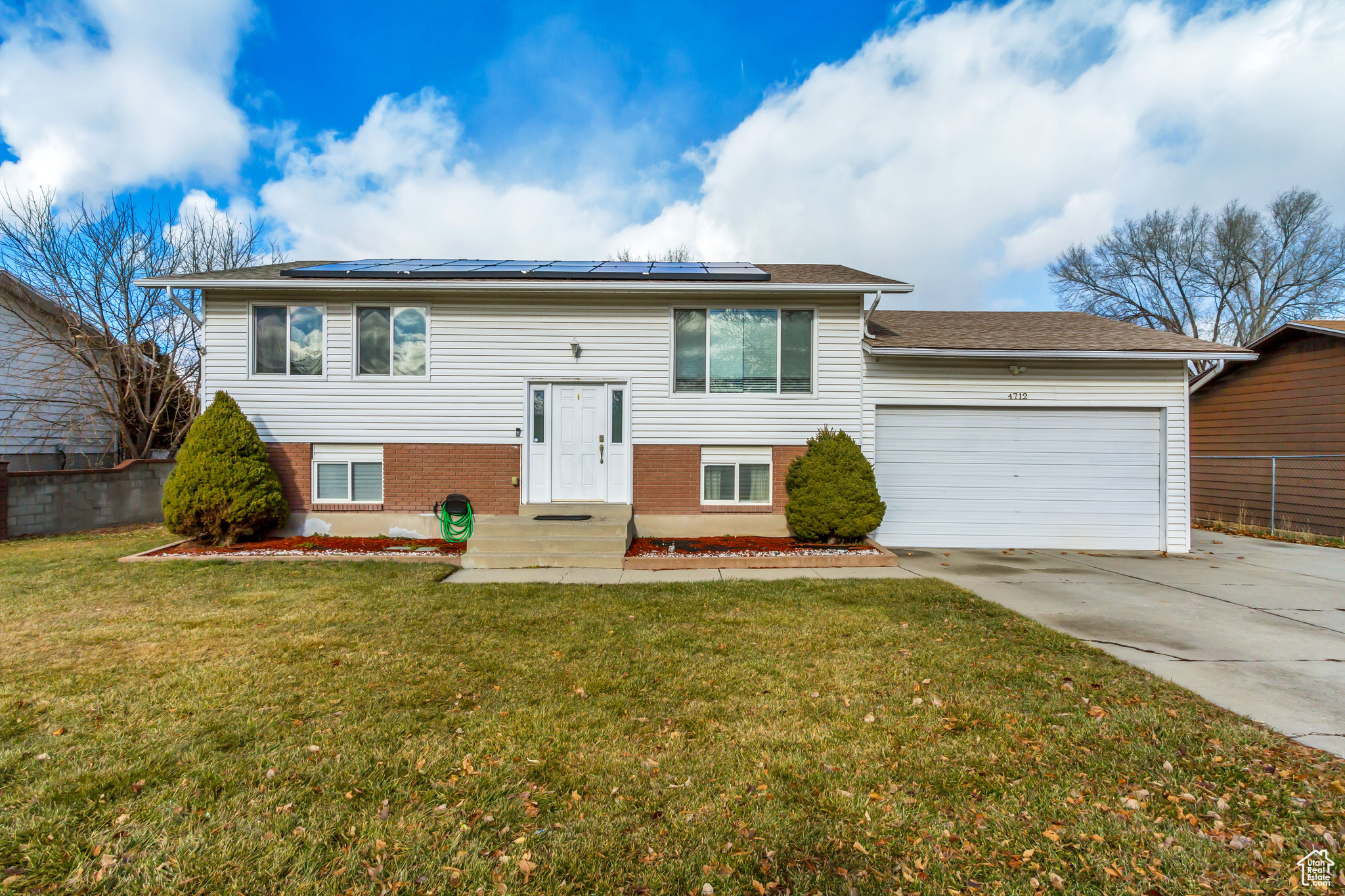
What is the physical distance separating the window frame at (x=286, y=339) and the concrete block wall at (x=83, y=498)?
3.58 meters

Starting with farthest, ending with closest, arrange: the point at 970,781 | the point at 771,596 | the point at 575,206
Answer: the point at 575,206, the point at 771,596, the point at 970,781

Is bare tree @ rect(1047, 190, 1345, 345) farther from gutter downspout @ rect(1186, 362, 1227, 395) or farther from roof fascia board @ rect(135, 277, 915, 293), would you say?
roof fascia board @ rect(135, 277, 915, 293)

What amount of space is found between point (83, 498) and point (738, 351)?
12825 mm

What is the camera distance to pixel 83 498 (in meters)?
11.1

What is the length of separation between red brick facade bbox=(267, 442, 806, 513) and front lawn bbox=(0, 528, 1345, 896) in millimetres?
4550

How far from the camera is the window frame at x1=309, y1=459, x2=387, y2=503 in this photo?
31.7 feet

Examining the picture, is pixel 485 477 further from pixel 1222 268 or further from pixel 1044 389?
pixel 1222 268

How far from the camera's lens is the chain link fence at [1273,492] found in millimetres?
10930

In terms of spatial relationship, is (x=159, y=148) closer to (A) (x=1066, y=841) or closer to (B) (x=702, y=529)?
(B) (x=702, y=529)

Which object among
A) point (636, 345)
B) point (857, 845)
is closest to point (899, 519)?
point (636, 345)

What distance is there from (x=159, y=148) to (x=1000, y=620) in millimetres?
21131

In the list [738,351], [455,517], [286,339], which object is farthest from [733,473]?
[286,339]

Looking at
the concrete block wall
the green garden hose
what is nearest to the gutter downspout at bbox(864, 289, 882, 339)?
the green garden hose

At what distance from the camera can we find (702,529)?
31.6 feet
